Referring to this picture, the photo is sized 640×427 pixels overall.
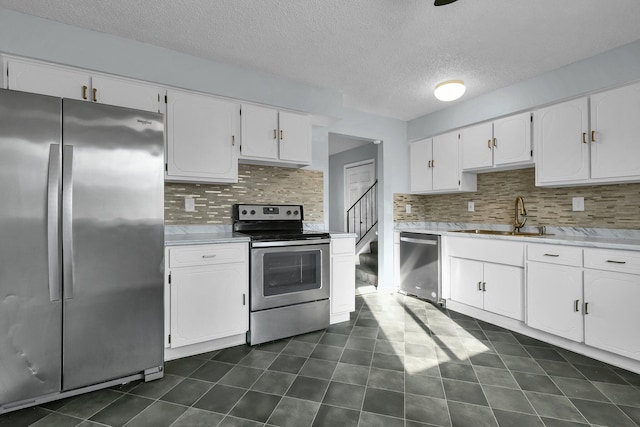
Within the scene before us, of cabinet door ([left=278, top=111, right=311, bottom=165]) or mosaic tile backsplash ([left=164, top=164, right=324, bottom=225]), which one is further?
cabinet door ([left=278, top=111, right=311, bottom=165])

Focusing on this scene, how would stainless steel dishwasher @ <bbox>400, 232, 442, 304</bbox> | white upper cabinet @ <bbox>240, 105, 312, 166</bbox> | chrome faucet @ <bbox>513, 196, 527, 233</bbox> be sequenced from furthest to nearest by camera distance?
1. stainless steel dishwasher @ <bbox>400, 232, 442, 304</bbox>
2. chrome faucet @ <bbox>513, 196, 527, 233</bbox>
3. white upper cabinet @ <bbox>240, 105, 312, 166</bbox>

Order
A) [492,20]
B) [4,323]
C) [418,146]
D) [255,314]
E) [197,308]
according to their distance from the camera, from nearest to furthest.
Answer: [4,323]
[492,20]
[197,308]
[255,314]
[418,146]

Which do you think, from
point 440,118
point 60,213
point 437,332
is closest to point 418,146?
point 440,118

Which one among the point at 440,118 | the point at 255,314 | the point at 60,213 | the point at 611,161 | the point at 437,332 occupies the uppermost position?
the point at 440,118

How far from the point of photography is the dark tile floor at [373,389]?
1.67m

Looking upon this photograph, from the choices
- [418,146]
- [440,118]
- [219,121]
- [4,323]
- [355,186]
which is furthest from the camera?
[355,186]

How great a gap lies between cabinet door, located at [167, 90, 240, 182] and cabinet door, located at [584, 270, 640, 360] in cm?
307

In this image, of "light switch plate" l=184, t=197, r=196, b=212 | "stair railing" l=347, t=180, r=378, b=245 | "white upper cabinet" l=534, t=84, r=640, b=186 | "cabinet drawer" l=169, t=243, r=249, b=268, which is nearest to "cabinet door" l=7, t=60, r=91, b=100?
"light switch plate" l=184, t=197, r=196, b=212

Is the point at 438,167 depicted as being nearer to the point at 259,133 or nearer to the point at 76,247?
the point at 259,133

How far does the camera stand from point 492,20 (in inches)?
84.8

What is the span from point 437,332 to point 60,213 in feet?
9.89

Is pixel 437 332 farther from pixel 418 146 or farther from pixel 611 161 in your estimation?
pixel 418 146

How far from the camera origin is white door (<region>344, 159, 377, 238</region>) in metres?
5.91

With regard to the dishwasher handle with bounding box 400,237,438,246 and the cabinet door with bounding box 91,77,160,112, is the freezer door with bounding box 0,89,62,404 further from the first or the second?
the dishwasher handle with bounding box 400,237,438,246
